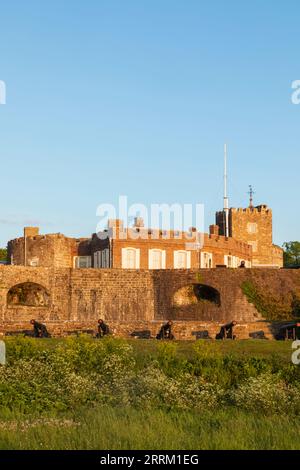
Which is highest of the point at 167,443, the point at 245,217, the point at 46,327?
the point at 245,217

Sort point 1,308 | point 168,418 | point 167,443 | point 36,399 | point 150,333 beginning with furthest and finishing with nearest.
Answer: point 1,308 < point 150,333 < point 36,399 < point 168,418 < point 167,443

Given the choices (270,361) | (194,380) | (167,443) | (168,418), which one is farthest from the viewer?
(270,361)

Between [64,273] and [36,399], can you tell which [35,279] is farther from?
[36,399]

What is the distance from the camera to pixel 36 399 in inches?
701

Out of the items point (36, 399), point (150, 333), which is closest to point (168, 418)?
point (36, 399)

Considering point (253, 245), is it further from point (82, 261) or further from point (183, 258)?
point (82, 261)

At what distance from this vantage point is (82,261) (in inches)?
2096

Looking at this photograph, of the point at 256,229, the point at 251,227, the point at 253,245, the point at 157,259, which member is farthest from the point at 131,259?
the point at 256,229

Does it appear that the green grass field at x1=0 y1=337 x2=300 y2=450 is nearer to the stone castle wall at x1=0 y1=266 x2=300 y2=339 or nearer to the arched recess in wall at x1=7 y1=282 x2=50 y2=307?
the stone castle wall at x1=0 y1=266 x2=300 y2=339

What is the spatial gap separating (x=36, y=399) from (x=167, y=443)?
548 cm

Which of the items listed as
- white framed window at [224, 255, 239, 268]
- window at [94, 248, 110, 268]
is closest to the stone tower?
white framed window at [224, 255, 239, 268]

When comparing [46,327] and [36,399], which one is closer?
[36,399]

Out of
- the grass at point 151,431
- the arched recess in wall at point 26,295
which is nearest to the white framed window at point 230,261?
the arched recess in wall at point 26,295

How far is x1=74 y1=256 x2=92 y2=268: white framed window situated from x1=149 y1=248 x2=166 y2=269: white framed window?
4792mm
